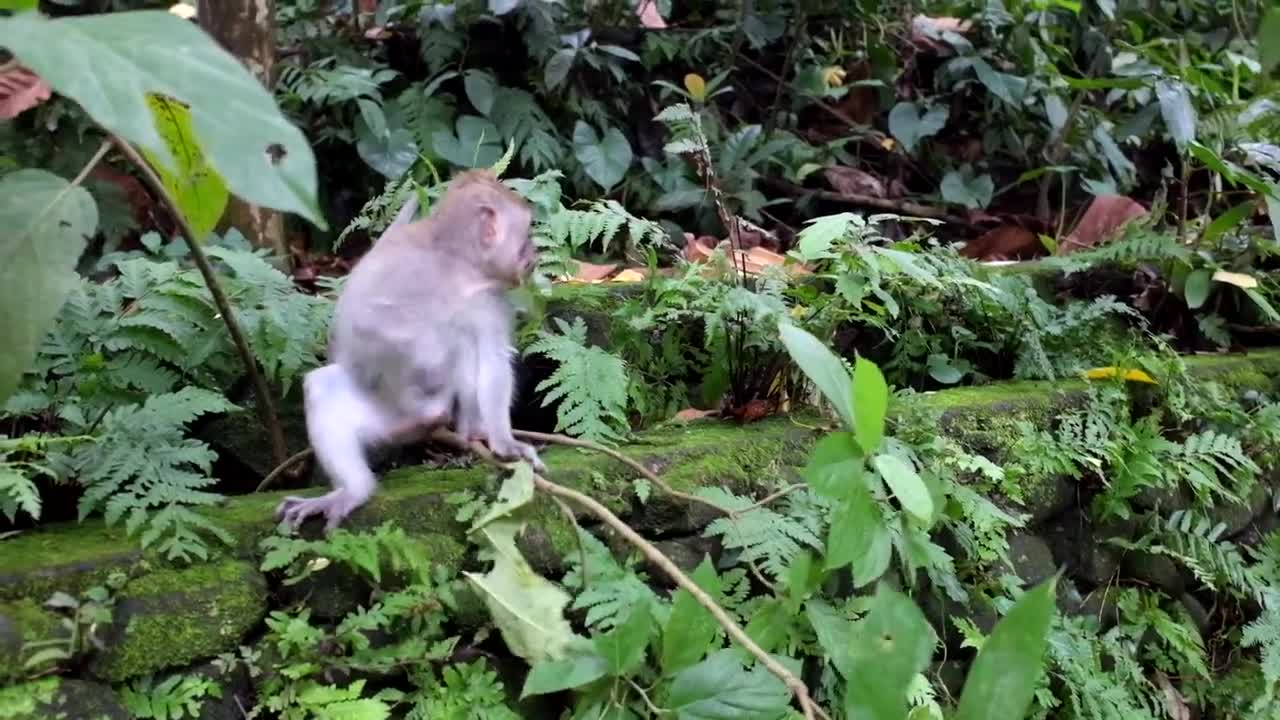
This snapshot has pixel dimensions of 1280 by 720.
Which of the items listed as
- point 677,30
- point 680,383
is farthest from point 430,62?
point 680,383

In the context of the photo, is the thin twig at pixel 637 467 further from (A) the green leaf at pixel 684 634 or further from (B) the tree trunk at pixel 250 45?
(B) the tree trunk at pixel 250 45

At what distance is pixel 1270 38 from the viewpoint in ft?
8.76

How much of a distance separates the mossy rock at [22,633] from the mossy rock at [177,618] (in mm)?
90

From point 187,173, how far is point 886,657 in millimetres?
1851

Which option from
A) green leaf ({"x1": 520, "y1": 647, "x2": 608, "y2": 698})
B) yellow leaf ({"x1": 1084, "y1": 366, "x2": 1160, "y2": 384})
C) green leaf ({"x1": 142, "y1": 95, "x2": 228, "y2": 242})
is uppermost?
green leaf ({"x1": 142, "y1": 95, "x2": 228, "y2": 242})

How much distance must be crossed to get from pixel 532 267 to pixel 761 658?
138 centimetres

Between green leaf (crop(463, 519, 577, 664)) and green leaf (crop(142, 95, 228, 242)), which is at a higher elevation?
green leaf (crop(142, 95, 228, 242))

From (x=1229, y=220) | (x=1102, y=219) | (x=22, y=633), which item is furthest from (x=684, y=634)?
(x=1102, y=219)

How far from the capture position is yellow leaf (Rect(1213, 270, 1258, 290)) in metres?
4.46

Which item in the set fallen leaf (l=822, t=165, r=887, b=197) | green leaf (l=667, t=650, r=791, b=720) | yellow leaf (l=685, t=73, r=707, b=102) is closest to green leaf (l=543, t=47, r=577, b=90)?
yellow leaf (l=685, t=73, r=707, b=102)

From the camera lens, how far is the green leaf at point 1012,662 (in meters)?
1.63

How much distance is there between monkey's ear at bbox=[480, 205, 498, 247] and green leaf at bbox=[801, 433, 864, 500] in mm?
1269

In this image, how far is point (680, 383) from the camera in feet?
11.7

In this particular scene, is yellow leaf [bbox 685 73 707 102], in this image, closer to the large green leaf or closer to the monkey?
the monkey
